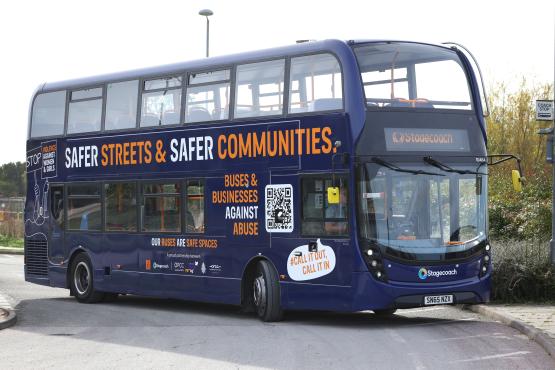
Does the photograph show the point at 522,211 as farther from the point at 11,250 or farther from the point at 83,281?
the point at 11,250

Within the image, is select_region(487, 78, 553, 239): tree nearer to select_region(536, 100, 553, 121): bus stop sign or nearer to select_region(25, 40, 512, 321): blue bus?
select_region(536, 100, 553, 121): bus stop sign

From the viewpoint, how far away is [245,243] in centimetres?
1800

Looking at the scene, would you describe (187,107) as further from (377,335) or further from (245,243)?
(377,335)

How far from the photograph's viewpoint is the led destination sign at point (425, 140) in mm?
16297

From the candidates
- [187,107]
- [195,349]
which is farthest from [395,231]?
[187,107]

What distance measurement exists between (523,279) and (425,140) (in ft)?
12.3

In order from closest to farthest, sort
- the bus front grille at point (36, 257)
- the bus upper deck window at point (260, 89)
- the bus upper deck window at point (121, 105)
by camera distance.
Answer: the bus upper deck window at point (260, 89) < the bus upper deck window at point (121, 105) < the bus front grille at point (36, 257)

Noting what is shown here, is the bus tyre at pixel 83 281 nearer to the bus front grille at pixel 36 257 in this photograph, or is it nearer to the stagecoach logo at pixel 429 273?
the bus front grille at pixel 36 257

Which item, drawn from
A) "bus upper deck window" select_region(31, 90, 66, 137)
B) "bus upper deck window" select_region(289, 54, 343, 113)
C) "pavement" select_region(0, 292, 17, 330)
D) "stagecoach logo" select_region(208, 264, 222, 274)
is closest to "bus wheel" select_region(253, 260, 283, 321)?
"stagecoach logo" select_region(208, 264, 222, 274)

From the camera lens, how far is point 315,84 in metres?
16.7

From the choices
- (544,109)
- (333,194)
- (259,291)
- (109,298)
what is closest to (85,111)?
(109,298)

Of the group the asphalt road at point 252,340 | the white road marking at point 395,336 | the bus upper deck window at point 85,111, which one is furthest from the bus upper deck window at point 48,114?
the white road marking at point 395,336

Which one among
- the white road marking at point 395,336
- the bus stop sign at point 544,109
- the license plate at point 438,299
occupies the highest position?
the bus stop sign at point 544,109

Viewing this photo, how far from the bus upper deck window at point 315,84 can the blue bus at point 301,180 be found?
0.02 metres
